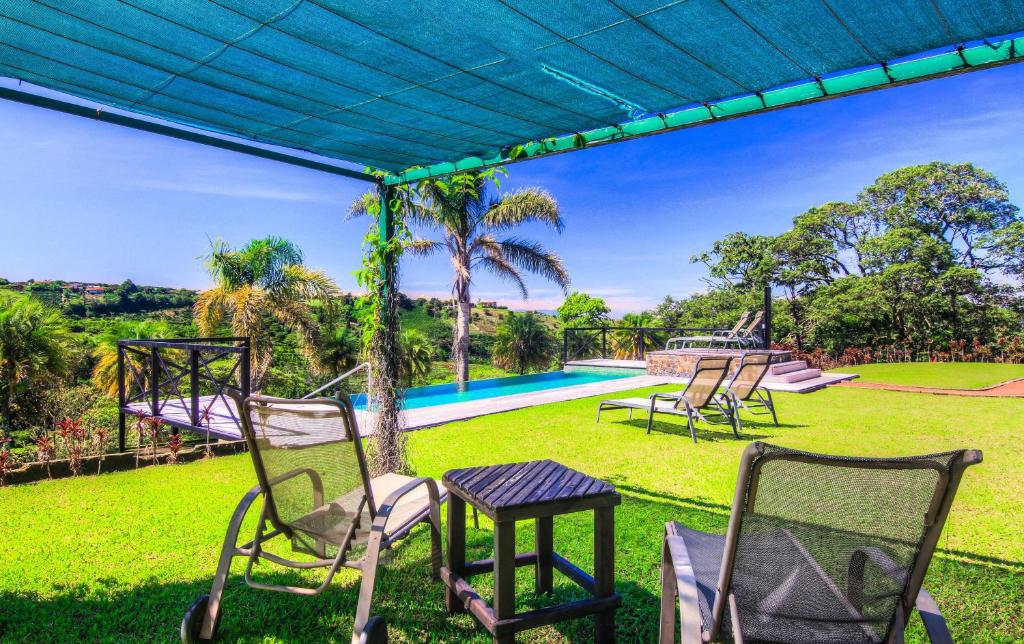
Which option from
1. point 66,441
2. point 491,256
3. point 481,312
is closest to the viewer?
point 66,441

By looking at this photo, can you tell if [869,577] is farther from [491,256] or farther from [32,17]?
[491,256]

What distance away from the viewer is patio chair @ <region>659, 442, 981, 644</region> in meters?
1.39

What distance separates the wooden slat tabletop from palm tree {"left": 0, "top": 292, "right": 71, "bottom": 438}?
36.5ft

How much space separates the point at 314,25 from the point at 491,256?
58.5ft

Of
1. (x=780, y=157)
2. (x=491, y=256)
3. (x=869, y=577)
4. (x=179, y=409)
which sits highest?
(x=780, y=157)

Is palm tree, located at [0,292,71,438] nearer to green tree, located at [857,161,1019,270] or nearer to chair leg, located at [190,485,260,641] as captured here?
chair leg, located at [190,485,260,641]

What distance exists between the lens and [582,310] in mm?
26188

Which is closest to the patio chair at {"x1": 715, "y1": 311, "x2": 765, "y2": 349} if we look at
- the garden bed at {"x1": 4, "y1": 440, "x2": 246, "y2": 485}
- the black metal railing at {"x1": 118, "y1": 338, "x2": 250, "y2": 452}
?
the black metal railing at {"x1": 118, "y1": 338, "x2": 250, "y2": 452}

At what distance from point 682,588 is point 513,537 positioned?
2.01 feet

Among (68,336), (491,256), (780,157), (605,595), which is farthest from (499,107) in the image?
(780,157)

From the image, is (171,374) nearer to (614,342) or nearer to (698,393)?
(698,393)

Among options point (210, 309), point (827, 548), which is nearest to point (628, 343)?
point (210, 309)

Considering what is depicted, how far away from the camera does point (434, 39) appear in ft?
7.44

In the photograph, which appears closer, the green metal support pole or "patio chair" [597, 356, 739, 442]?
the green metal support pole
